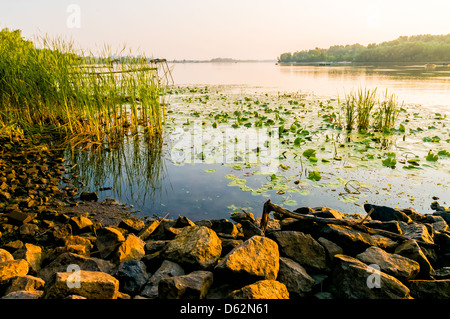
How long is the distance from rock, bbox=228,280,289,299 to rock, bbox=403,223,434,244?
1.72 metres

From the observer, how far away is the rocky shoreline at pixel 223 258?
87.0 inches

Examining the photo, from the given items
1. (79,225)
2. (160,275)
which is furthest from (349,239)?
(79,225)

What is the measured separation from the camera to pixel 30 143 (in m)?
6.86

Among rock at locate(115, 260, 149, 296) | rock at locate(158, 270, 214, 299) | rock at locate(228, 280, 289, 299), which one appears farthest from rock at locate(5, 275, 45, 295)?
rock at locate(228, 280, 289, 299)

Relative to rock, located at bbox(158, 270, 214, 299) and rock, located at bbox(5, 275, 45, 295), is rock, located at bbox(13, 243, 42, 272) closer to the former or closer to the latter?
rock, located at bbox(5, 275, 45, 295)

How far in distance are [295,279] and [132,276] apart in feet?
4.58

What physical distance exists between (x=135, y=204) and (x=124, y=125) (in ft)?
16.0

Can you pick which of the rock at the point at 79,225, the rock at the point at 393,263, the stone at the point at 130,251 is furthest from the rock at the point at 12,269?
the rock at the point at 393,263

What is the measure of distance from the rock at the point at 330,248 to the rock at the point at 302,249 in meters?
0.08

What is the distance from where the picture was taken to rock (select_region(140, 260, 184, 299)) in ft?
7.79

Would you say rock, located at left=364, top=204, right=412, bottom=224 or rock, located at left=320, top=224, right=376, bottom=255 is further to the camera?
rock, located at left=364, top=204, right=412, bottom=224
